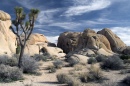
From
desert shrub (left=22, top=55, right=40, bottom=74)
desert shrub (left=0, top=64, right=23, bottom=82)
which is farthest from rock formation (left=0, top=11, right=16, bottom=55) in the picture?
desert shrub (left=0, top=64, right=23, bottom=82)

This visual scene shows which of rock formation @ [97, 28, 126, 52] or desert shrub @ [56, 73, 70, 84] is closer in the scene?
desert shrub @ [56, 73, 70, 84]

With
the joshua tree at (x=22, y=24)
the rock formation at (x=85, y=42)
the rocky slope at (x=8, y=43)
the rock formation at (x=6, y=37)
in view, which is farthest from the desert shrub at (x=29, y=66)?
the rock formation at (x=85, y=42)

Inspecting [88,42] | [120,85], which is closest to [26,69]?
[120,85]

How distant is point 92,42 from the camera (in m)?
48.3

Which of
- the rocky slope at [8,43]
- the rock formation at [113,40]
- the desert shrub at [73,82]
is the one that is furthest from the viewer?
the rock formation at [113,40]

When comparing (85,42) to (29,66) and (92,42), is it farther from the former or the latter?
(29,66)

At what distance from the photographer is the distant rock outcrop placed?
4815 centimetres

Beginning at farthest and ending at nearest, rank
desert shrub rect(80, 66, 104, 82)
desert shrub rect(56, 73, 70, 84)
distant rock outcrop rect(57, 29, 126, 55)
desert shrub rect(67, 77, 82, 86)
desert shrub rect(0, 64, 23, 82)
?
1. distant rock outcrop rect(57, 29, 126, 55)
2. desert shrub rect(0, 64, 23, 82)
3. desert shrub rect(80, 66, 104, 82)
4. desert shrub rect(56, 73, 70, 84)
5. desert shrub rect(67, 77, 82, 86)

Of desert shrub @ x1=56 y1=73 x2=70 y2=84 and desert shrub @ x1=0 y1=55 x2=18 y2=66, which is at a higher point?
desert shrub @ x1=56 y1=73 x2=70 y2=84

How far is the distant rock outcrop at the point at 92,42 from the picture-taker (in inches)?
1896

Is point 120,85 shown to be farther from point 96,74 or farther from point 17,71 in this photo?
point 17,71

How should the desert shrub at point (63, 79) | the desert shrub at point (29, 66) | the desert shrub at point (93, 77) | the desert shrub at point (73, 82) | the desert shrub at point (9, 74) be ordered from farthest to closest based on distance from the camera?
the desert shrub at point (29, 66) → the desert shrub at point (9, 74) → the desert shrub at point (93, 77) → the desert shrub at point (63, 79) → the desert shrub at point (73, 82)

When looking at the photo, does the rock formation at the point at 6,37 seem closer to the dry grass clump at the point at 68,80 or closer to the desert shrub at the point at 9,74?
the desert shrub at the point at 9,74

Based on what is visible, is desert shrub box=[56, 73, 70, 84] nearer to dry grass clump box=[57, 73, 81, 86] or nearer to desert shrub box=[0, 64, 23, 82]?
dry grass clump box=[57, 73, 81, 86]
